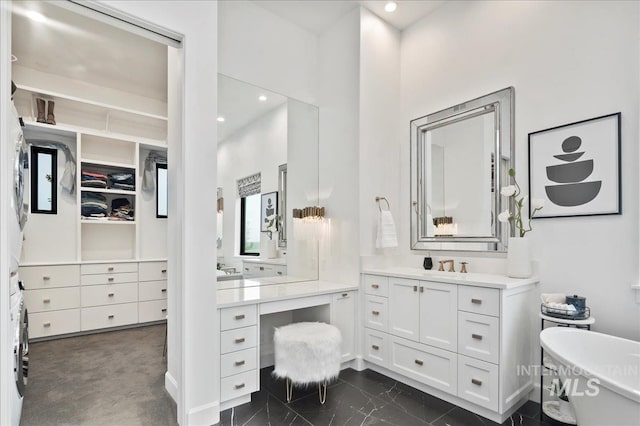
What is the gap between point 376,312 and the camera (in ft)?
9.36

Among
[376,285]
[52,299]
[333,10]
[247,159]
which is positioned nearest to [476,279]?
[376,285]

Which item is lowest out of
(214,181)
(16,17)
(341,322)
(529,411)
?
(529,411)

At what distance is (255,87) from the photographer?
308 centimetres

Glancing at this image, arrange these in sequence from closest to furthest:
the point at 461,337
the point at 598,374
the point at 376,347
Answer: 1. the point at 598,374
2. the point at 461,337
3. the point at 376,347

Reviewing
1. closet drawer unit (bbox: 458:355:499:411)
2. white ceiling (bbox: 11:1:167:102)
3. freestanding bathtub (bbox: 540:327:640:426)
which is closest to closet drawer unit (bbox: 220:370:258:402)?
closet drawer unit (bbox: 458:355:499:411)

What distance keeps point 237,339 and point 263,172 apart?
5.15 ft

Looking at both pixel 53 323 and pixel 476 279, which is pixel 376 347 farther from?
pixel 53 323

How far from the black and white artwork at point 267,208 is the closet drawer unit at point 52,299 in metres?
2.55

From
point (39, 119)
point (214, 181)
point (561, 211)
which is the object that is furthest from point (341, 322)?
point (39, 119)

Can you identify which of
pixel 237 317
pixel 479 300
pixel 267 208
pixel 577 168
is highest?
pixel 577 168

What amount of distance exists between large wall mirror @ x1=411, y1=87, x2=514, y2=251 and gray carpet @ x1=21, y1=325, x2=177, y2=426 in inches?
102

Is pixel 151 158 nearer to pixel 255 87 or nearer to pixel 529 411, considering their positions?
pixel 255 87

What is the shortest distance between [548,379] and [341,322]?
157 centimetres

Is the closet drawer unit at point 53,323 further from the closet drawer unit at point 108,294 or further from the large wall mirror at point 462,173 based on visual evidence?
the large wall mirror at point 462,173
